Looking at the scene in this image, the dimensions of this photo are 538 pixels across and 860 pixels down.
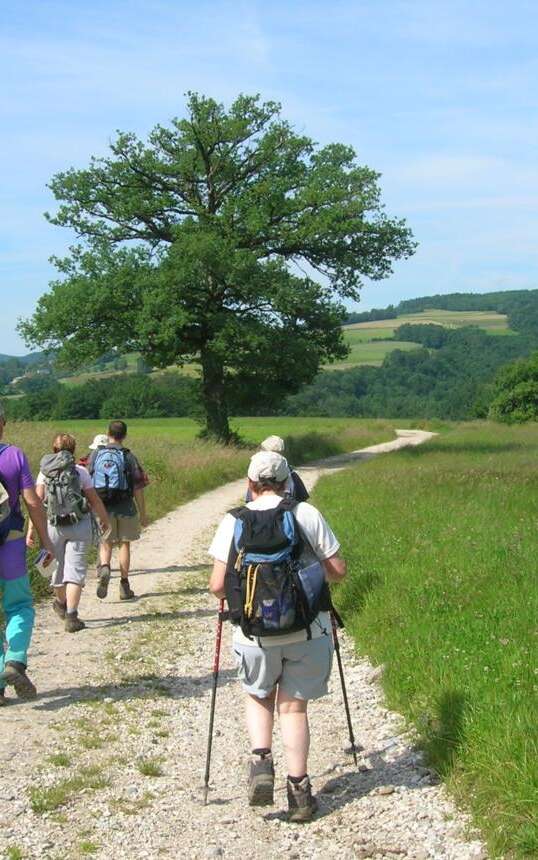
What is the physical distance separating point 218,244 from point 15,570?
965 inches

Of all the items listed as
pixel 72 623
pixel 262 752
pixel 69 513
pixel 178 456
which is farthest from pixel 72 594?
pixel 178 456

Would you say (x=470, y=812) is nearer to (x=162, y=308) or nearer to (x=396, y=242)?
(x=162, y=308)

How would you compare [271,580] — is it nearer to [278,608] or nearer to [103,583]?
[278,608]

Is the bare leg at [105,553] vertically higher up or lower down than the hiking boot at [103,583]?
higher up

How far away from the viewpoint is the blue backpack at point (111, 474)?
35.3 feet

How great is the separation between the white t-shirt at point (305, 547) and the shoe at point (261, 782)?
61 centimetres

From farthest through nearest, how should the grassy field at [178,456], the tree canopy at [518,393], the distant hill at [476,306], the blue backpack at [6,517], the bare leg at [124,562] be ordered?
the distant hill at [476,306] → the tree canopy at [518,393] → the grassy field at [178,456] → the bare leg at [124,562] → the blue backpack at [6,517]

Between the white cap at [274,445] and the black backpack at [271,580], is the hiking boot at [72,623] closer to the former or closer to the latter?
the white cap at [274,445]

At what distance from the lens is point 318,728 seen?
6.28 meters

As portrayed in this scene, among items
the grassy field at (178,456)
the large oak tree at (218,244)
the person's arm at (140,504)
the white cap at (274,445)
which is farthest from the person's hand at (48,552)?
the large oak tree at (218,244)

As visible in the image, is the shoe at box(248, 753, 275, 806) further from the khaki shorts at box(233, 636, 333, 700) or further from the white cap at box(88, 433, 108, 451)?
the white cap at box(88, 433, 108, 451)

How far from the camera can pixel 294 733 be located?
15.9 ft

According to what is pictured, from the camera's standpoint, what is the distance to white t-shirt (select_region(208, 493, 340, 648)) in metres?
4.85

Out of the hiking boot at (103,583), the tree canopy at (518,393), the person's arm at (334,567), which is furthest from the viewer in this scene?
the tree canopy at (518,393)
